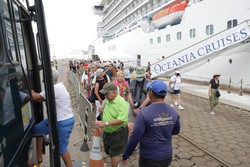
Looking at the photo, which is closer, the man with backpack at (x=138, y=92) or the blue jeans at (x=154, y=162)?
the blue jeans at (x=154, y=162)

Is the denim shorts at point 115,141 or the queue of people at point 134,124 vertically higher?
the queue of people at point 134,124

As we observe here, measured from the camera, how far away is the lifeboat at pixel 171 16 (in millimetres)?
17703

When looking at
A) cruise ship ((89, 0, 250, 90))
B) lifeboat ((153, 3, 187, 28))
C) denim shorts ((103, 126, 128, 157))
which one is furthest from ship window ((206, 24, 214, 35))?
denim shorts ((103, 126, 128, 157))

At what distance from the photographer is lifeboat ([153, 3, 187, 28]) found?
1770 cm

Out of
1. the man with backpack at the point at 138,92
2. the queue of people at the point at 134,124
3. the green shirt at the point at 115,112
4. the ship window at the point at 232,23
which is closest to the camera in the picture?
the queue of people at the point at 134,124

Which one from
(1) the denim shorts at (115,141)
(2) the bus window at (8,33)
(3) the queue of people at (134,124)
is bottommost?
(1) the denim shorts at (115,141)

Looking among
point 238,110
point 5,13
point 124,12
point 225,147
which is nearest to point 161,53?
point 238,110

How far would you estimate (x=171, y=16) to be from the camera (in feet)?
60.0

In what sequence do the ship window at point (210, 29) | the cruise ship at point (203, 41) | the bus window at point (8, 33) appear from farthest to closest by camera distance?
the ship window at point (210, 29) → the cruise ship at point (203, 41) → the bus window at point (8, 33)

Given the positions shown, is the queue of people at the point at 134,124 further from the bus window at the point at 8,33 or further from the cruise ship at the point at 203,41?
the cruise ship at the point at 203,41

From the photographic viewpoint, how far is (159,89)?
8.11 ft

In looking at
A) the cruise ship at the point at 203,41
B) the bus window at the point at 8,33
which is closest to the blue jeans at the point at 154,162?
the bus window at the point at 8,33

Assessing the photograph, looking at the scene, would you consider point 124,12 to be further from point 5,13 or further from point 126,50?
point 5,13

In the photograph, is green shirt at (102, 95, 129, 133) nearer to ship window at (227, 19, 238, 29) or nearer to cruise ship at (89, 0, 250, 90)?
cruise ship at (89, 0, 250, 90)
